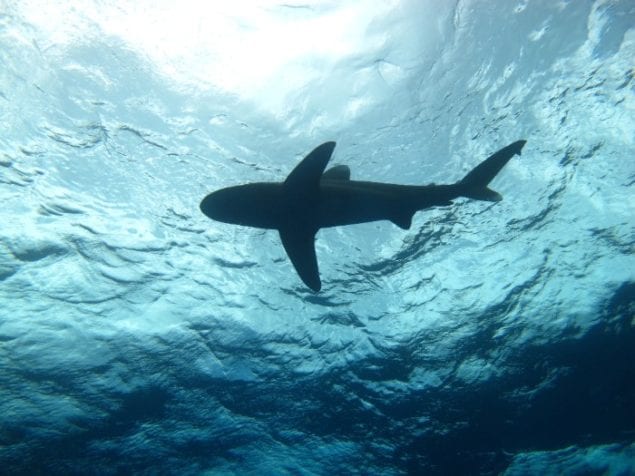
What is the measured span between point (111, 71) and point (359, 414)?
13951mm

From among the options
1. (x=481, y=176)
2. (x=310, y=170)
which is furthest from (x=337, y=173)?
(x=481, y=176)

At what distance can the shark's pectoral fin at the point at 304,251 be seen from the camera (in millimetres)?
5511

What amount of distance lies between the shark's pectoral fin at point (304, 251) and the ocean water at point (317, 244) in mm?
4341

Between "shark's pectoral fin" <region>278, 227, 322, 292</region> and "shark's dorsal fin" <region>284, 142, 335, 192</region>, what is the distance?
0.69 metres

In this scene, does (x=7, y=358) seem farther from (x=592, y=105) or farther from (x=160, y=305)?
(x=592, y=105)

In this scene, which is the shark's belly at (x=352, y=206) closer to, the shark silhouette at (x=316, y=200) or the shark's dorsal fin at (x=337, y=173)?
the shark silhouette at (x=316, y=200)

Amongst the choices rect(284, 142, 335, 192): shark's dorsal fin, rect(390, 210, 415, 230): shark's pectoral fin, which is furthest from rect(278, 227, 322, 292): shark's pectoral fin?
rect(390, 210, 415, 230): shark's pectoral fin

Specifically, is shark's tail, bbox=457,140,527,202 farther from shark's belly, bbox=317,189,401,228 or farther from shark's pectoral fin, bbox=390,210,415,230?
shark's belly, bbox=317,189,401,228

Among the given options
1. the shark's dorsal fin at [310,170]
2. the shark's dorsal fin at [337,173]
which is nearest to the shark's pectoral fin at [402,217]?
the shark's dorsal fin at [337,173]

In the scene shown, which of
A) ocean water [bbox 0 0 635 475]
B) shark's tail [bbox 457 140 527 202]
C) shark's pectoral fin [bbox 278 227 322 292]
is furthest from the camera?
ocean water [bbox 0 0 635 475]

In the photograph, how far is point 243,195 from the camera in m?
4.94

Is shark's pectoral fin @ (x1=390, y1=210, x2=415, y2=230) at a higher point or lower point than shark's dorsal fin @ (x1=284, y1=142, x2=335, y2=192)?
higher

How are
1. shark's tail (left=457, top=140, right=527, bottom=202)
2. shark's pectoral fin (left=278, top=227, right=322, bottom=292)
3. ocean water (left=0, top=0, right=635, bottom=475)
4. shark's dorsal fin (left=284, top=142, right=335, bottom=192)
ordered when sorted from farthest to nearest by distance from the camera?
ocean water (left=0, top=0, right=635, bottom=475) < shark's tail (left=457, top=140, right=527, bottom=202) < shark's pectoral fin (left=278, top=227, right=322, bottom=292) < shark's dorsal fin (left=284, top=142, right=335, bottom=192)

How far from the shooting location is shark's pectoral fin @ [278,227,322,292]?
5.51m
